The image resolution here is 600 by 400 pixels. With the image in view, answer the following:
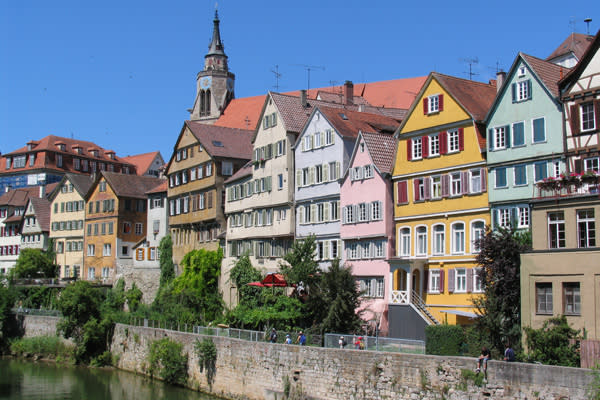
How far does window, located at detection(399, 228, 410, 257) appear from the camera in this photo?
139ft

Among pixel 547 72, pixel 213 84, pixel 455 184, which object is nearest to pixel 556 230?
pixel 547 72

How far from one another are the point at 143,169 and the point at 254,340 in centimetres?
8380

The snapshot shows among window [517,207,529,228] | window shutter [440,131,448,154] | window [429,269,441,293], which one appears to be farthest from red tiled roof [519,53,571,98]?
window [429,269,441,293]

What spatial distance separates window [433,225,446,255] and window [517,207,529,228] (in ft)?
16.5

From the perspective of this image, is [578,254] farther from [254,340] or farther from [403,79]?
[403,79]

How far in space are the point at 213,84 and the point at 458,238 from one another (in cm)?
8747

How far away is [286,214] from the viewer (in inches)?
2014

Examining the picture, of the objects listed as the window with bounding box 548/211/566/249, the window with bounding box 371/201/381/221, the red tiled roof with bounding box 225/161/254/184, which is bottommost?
the window with bounding box 548/211/566/249

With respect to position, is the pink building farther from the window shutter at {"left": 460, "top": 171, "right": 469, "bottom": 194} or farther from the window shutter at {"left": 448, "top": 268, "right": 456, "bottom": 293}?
the window shutter at {"left": 460, "top": 171, "right": 469, "bottom": 194}

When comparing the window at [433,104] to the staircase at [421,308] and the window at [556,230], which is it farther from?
the window at [556,230]

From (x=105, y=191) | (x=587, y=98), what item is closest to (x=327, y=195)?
(x=587, y=98)

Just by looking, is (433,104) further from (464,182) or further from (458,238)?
Answer: (458,238)

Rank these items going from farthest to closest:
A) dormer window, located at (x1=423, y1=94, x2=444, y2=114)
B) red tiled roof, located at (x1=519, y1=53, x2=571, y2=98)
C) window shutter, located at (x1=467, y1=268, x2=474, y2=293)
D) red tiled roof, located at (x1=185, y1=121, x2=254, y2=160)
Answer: red tiled roof, located at (x1=185, y1=121, x2=254, y2=160), dormer window, located at (x1=423, y1=94, x2=444, y2=114), window shutter, located at (x1=467, y1=268, x2=474, y2=293), red tiled roof, located at (x1=519, y1=53, x2=571, y2=98)

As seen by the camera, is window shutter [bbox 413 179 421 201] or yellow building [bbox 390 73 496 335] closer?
yellow building [bbox 390 73 496 335]
